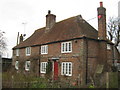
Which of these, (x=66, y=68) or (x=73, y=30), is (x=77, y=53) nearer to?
(x=66, y=68)

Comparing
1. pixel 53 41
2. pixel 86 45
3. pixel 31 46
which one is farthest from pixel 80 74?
pixel 31 46

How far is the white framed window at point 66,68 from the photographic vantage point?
61.5 ft

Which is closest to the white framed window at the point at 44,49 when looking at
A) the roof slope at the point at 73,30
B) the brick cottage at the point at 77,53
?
the brick cottage at the point at 77,53

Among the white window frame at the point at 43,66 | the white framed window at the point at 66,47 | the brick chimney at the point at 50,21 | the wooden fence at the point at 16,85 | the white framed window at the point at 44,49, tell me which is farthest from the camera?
the brick chimney at the point at 50,21

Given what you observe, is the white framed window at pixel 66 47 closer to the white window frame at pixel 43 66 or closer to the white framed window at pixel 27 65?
the white window frame at pixel 43 66

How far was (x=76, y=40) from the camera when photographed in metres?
18.4

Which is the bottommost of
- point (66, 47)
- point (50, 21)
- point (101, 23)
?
point (66, 47)

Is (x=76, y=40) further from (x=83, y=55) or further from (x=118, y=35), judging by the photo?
(x=118, y=35)

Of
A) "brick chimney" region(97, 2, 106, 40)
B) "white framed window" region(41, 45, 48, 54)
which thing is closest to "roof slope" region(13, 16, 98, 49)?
"white framed window" region(41, 45, 48, 54)

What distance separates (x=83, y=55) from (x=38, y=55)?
9.64 m

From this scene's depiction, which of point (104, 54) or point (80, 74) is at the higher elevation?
point (104, 54)

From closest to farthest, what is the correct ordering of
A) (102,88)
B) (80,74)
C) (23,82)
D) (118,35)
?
(23,82) < (102,88) < (80,74) < (118,35)

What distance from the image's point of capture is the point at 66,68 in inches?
758

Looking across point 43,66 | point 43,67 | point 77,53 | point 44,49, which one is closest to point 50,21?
point 44,49
